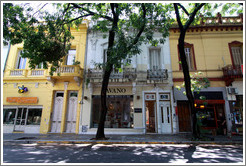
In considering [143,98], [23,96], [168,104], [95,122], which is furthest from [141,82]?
[23,96]

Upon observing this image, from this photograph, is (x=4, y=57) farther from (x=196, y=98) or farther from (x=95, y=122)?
(x=196, y=98)

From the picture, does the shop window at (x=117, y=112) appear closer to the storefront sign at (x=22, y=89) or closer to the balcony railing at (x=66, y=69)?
the balcony railing at (x=66, y=69)

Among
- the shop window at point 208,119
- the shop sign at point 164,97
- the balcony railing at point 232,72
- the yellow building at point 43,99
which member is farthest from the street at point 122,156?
the balcony railing at point 232,72

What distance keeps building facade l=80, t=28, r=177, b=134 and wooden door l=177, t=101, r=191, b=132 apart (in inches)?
25.9

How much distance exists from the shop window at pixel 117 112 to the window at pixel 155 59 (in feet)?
11.6

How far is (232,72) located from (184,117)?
5.24 meters

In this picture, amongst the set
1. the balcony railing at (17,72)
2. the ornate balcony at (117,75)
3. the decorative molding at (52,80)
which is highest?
the balcony railing at (17,72)

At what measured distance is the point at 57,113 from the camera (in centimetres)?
1245

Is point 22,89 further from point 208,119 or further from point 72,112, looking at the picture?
point 208,119

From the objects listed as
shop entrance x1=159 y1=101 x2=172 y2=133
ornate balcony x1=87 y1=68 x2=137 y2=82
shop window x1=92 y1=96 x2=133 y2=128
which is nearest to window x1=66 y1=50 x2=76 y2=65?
ornate balcony x1=87 y1=68 x2=137 y2=82

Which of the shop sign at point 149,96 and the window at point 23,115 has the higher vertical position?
the shop sign at point 149,96

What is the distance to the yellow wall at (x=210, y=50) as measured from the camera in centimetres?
1236

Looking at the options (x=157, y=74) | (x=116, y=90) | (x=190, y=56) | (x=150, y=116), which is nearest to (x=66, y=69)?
(x=116, y=90)

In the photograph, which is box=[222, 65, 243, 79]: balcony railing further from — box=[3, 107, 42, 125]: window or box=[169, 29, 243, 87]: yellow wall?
box=[3, 107, 42, 125]: window
